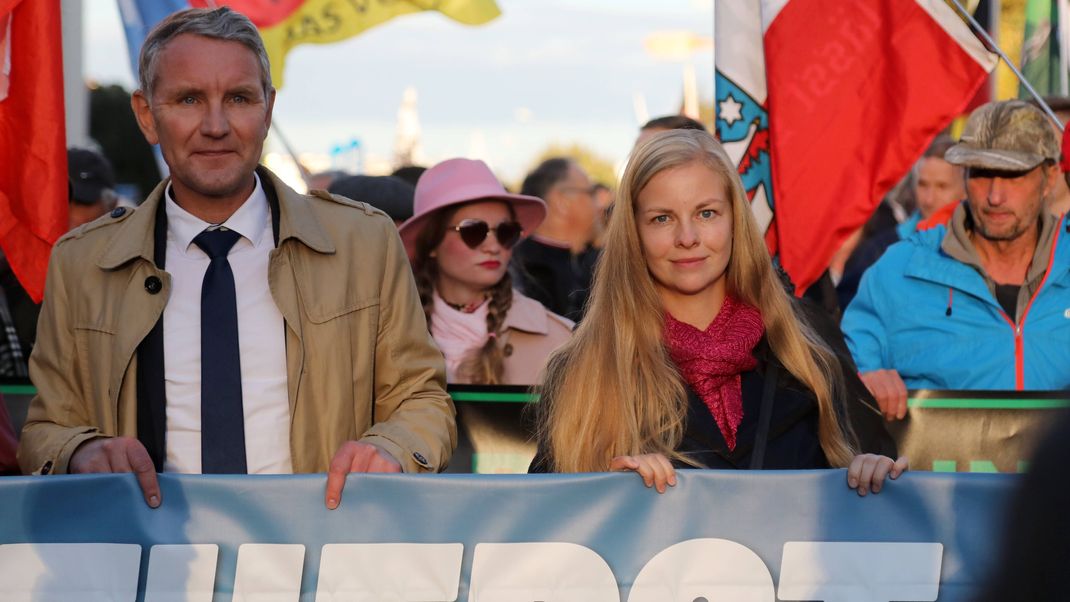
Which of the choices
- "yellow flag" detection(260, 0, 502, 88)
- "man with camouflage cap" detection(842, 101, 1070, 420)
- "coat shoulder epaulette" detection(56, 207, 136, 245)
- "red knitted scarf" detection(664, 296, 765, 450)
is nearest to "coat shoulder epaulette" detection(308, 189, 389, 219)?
"coat shoulder epaulette" detection(56, 207, 136, 245)

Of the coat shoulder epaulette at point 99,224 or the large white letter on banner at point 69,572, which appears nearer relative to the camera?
the large white letter on banner at point 69,572

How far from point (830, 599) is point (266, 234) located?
1744 millimetres

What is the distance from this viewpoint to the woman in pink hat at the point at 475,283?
5785 millimetres

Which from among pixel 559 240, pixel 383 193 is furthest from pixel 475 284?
pixel 559 240

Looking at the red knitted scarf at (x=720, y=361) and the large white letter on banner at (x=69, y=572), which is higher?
the red knitted scarf at (x=720, y=361)

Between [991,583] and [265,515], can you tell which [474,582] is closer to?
[265,515]

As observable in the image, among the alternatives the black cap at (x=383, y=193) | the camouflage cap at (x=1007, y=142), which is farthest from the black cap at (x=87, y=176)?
the camouflage cap at (x=1007, y=142)

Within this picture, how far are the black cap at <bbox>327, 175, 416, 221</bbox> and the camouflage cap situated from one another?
2.34 m

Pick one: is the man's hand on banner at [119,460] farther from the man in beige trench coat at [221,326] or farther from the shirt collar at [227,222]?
the shirt collar at [227,222]

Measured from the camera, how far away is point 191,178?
3674mm

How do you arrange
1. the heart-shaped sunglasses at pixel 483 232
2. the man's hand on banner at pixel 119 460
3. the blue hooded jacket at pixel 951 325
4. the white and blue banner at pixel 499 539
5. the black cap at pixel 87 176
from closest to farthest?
1. the man's hand on banner at pixel 119 460
2. the white and blue banner at pixel 499 539
3. the blue hooded jacket at pixel 951 325
4. the heart-shaped sunglasses at pixel 483 232
5. the black cap at pixel 87 176

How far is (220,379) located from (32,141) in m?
1.85

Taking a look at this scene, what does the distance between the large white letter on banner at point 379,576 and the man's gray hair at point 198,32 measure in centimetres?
123

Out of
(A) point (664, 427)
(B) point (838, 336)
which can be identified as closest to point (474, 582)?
(A) point (664, 427)
